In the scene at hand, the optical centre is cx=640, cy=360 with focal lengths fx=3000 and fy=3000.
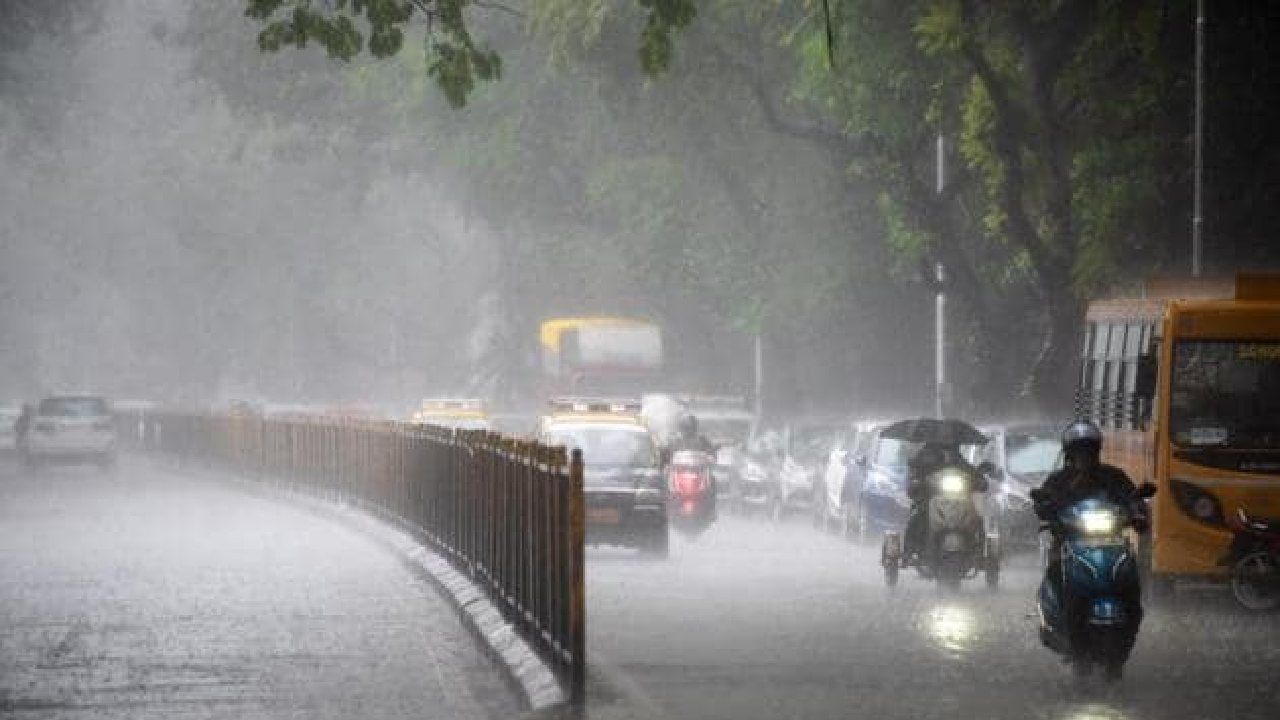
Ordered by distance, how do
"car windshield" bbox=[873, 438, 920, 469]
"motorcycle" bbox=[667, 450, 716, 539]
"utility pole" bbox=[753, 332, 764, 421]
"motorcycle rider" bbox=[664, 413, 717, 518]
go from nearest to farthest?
"car windshield" bbox=[873, 438, 920, 469], "motorcycle" bbox=[667, 450, 716, 539], "motorcycle rider" bbox=[664, 413, 717, 518], "utility pole" bbox=[753, 332, 764, 421]

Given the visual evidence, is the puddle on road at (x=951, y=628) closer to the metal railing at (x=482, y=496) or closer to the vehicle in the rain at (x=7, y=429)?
the metal railing at (x=482, y=496)

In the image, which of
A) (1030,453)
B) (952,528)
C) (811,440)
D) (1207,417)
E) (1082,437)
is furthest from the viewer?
(811,440)

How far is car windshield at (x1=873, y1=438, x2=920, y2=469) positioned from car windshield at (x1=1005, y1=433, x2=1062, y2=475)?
1.77 meters

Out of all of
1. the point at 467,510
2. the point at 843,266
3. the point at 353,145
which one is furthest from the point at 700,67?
the point at 353,145

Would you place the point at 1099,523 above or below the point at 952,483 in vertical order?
above

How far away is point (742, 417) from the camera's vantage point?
52.3 m

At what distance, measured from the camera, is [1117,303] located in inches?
1122

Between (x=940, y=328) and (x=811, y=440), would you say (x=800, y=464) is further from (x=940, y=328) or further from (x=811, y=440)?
(x=940, y=328)

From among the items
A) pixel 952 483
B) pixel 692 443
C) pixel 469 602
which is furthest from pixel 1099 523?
pixel 692 443

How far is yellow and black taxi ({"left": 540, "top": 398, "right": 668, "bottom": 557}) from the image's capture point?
33.4 metres

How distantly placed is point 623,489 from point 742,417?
19.0 m

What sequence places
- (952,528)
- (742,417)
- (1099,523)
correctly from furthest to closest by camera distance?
(742,417), (952,528), (1099,523)

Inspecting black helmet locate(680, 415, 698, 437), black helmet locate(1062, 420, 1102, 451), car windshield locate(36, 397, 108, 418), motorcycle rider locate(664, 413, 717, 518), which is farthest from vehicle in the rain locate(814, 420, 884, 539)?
car windshield locate(36, 397, 108, 418)

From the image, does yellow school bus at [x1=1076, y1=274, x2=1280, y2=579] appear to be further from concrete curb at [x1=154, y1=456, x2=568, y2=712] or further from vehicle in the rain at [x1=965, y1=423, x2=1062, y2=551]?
concrete curb at [x1=154, y1=456, x2=568, y2=712]
